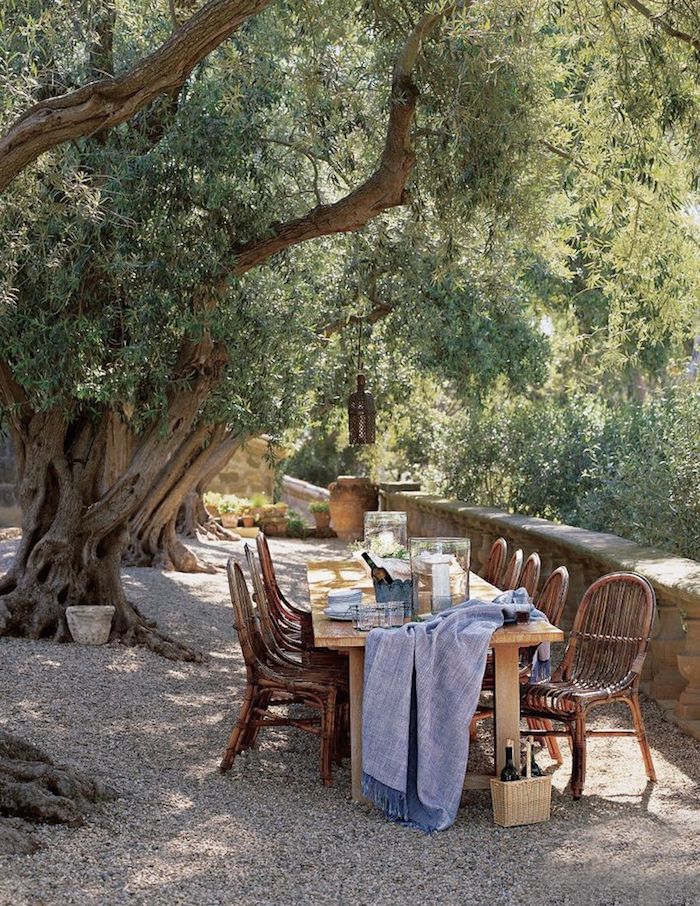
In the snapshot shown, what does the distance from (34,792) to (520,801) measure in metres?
1.75

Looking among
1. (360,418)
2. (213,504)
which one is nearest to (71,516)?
(360,418)

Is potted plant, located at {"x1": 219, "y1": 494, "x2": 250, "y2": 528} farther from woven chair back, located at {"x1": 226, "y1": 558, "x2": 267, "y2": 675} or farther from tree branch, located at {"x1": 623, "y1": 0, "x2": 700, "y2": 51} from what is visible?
tree branch, located at {"x1": 623, "y1": 0, "x2": 700, "y2": 51}

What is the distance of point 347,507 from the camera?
54.6 ft

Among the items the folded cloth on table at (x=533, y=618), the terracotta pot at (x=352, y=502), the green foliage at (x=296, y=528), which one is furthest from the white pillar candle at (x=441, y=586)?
the green foliage at (x=296, y=528)

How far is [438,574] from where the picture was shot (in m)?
4.89

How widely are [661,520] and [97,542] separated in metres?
3.99

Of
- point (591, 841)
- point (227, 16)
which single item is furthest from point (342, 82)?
point (591, 841)

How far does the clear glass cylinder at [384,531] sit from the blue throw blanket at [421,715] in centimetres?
210

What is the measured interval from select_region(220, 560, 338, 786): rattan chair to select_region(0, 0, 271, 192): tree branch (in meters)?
2.01

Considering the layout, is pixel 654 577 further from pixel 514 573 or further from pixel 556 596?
pixel 514 573

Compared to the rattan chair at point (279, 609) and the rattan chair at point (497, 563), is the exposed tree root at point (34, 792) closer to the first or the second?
the rattan chair at point (279, 609)

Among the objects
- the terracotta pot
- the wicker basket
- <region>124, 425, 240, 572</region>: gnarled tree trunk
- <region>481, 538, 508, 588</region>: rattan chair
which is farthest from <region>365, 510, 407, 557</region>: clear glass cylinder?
the terracotta pot

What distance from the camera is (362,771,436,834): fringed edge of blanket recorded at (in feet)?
13.9

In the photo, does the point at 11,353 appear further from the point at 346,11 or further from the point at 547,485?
the point at 547,485
